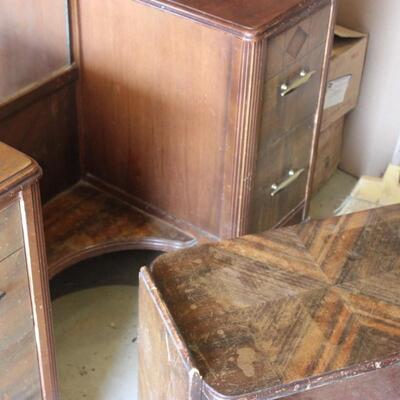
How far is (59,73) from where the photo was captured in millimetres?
1866

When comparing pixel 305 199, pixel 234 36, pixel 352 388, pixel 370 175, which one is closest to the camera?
pixel 352 388

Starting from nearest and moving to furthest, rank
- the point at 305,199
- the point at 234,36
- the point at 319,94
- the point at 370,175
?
the point at 234,36
the point at 319,94
the point at 305,199
the point at 370,175

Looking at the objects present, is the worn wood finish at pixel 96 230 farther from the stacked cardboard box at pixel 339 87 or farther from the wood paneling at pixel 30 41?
the stacked cardboard box at pixel 339 87

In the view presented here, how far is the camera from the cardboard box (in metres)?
2.26

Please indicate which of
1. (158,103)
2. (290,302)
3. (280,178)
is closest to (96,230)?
(158,103)

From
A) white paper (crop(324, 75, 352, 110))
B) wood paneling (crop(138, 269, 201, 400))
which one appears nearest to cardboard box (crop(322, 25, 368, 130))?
white paper (crop(324, 75, 352, 110))

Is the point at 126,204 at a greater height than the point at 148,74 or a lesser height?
lesser

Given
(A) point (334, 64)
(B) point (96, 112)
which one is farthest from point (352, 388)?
(A) point (334, 64)

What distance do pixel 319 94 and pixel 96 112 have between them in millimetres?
533

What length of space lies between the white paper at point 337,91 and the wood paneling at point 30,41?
783 mm

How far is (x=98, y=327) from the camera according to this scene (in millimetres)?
1994

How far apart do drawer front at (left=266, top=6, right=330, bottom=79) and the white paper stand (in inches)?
18.0

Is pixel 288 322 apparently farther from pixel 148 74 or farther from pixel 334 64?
pixel 334 64

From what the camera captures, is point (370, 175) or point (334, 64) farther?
point (370, 175)
